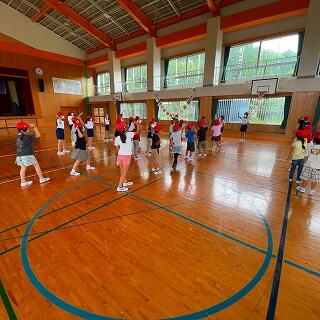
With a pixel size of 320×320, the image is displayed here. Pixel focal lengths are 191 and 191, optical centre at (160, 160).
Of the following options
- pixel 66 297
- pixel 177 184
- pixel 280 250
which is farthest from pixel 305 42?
pixel 66 297

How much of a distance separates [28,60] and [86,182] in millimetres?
17778

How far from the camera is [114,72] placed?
17984mm

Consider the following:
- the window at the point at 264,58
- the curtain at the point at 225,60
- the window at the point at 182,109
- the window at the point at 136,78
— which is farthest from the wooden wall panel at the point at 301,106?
the window at the point at 136,78

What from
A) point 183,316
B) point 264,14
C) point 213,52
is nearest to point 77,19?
point 213,52

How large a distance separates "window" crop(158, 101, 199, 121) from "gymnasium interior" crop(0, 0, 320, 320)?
0.21 meters

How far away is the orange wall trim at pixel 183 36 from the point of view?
12195mm

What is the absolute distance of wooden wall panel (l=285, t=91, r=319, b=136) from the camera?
31.7 ft

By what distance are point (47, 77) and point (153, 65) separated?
10605 mm

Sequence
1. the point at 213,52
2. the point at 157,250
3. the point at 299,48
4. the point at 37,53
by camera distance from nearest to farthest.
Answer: the point at 157,250 < the point at 299,48 < the point at 213,52 < the point at 37,53

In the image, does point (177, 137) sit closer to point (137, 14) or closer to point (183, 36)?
point (183, 36)

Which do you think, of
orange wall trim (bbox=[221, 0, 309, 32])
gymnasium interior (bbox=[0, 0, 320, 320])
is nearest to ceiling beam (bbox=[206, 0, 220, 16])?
Answer: gymnasium interior (bbox=[0, 0, 320, 320])

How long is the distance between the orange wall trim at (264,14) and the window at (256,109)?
404 centimetres

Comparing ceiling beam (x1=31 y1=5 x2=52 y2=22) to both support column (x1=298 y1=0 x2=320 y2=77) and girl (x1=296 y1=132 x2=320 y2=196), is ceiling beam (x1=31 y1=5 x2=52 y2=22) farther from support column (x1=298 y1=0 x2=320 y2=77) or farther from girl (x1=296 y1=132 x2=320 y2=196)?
girl (x1=296 y1=132 x2=320 y2=196)

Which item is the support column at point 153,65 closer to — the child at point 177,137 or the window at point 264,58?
the window at point 264,58
